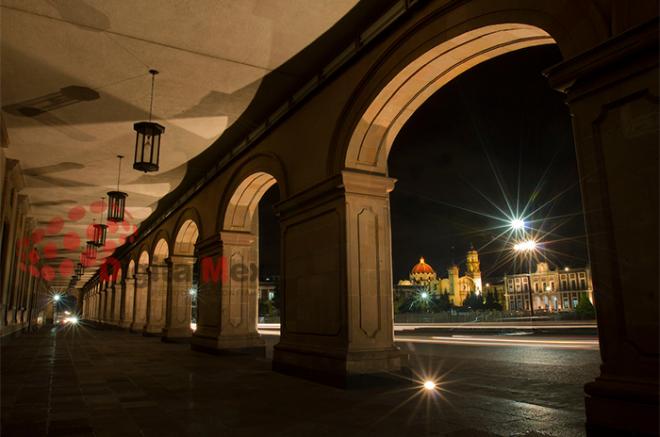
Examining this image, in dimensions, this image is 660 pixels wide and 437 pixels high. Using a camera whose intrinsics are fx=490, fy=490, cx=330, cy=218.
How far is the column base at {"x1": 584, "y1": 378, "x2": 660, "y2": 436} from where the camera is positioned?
13.1 feet

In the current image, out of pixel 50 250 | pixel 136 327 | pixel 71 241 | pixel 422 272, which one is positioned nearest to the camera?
pixel 136 327

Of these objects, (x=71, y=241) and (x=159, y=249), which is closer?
(x=159, y=249)

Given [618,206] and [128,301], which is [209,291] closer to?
[618,206]

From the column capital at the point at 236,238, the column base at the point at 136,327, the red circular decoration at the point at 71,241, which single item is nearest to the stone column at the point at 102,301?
the red circular decoration at the point at 71,241

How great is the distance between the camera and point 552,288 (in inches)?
4281

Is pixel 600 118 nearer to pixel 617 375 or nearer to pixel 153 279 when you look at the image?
pixel 617 375

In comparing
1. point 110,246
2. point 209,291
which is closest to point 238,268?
point 209,291

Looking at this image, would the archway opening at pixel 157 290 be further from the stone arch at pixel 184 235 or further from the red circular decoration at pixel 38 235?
the red circular decoration at pixel 38 235

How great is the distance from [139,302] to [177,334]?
902 cm

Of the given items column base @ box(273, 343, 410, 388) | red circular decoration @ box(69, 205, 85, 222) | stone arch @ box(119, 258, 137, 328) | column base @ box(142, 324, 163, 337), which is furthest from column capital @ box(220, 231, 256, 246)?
stone arch @ box(119, 258, 137, 328)

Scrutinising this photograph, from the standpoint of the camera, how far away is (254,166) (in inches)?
475

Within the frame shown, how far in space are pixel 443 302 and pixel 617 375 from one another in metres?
105

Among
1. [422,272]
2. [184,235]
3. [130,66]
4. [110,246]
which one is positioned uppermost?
[422,272]

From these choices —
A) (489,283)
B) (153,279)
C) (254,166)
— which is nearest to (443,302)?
(489,283)
